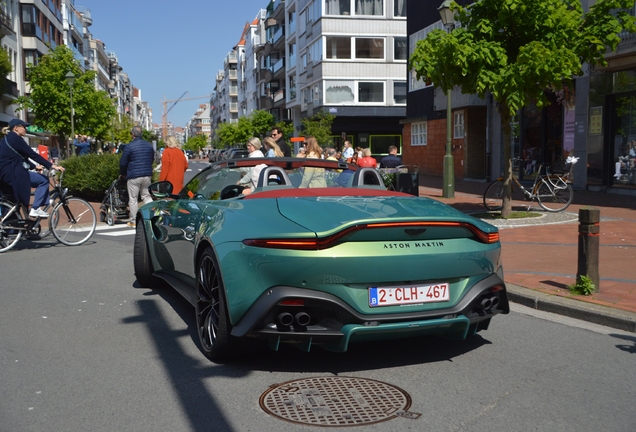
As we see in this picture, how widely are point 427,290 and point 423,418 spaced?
0.88 meters

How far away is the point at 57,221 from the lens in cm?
1106

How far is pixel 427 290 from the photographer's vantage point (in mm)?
4430

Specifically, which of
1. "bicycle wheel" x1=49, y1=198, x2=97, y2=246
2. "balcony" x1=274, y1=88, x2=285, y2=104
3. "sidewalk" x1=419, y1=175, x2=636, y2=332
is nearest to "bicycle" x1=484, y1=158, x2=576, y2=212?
"sidewalk" x1=419, y1=175, x2=636, y2=332

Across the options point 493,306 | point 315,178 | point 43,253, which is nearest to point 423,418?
point 493,306

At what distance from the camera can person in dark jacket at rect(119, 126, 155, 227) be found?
13.4 meters

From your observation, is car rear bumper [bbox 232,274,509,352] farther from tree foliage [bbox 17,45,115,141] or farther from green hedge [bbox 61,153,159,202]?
tree foliage [bbox 17,45,115,141]

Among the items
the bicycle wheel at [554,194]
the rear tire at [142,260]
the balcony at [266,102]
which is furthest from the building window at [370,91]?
the rear tire at [142,260]

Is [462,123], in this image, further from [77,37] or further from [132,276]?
[77,37]

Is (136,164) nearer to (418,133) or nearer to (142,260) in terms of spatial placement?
(142,260)

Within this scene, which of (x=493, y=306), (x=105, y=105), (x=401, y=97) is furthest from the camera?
(x=401, y=97)

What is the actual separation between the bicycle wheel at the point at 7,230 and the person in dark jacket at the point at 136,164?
319cm

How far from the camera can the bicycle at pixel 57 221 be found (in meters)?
10.5

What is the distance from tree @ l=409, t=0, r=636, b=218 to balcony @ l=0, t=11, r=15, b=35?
130 feet

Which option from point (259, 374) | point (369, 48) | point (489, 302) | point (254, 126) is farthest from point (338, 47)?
point (259, 374)
